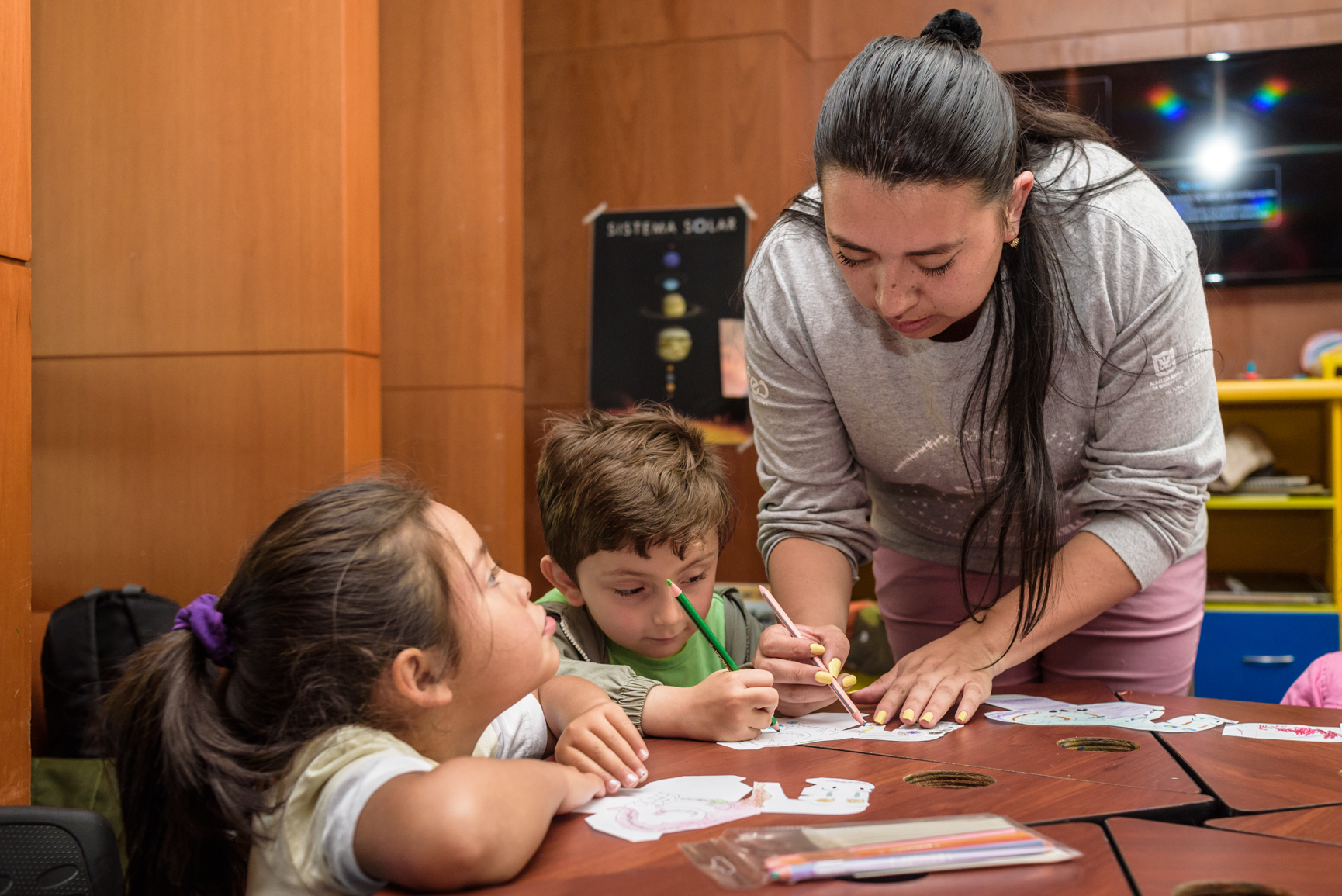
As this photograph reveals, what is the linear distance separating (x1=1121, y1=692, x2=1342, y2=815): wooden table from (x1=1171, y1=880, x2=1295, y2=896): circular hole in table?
8.0 inches

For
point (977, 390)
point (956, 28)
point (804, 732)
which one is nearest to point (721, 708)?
point (804, 732)

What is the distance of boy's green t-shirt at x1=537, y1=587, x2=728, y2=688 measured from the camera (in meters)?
1.55

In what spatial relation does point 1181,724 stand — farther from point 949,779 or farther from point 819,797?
point 819,797

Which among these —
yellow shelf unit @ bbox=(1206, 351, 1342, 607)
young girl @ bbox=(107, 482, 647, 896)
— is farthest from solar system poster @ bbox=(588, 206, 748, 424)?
young girl @ bbox=(107, 482, 647, 896)

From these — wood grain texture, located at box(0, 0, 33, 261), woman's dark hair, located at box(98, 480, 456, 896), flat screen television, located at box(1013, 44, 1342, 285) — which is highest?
flat screen television, located at box(1013, 44, 1342, 285)

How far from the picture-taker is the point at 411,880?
768mm

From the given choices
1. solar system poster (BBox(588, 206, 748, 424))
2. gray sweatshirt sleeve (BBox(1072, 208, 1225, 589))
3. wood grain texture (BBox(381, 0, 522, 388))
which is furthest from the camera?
solar system poster (BBox(588, 206, 748, 424))

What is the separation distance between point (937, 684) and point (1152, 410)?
46 centimetres

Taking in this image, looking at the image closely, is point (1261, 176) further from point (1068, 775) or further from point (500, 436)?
point (1068, 775)

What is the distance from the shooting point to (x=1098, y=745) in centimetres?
115

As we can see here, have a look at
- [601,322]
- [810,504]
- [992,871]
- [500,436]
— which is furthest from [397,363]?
[992,871]

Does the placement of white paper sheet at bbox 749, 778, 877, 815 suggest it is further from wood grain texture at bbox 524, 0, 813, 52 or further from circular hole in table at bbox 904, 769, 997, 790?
wood grain texture at bbox 524, 0, 813, 52

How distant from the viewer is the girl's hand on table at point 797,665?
1.26 meters

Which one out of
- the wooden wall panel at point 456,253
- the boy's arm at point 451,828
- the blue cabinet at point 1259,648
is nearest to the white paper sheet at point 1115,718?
the boy's arm at point 451,828
